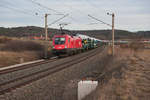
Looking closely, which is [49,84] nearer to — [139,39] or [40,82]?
[40,82]

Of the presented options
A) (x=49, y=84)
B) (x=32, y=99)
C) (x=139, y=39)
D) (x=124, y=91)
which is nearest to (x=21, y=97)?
(x=32, y=99)

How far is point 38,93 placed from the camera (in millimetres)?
9367

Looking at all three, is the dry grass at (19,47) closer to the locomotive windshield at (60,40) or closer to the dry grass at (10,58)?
the dry grass at (10,58)

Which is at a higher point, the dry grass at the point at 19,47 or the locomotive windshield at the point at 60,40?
the locomotive windshield at the point at 60,40

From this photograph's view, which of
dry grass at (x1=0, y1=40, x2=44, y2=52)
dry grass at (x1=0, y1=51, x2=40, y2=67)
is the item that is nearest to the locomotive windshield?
dry grass at (x1=0, y1=51, x2=40, y2=67)

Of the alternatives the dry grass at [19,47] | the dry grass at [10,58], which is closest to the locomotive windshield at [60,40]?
the dry grass at [10,58]

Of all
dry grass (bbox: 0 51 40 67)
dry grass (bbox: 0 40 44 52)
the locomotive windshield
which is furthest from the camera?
dry grass (bbox: 0 40 44 52)

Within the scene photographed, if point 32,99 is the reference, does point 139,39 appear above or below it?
above

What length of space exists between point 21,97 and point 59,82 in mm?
3557

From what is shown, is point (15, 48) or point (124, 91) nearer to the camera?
point (124, 91)

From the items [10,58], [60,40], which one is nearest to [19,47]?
[60,40]

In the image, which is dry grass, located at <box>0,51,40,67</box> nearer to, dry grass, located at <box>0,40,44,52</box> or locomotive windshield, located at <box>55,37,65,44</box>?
locomotive windshield, located at <box>55,37,65,44</box>

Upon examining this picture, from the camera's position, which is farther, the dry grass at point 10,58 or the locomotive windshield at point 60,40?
the locomotive windshield at point 60,40

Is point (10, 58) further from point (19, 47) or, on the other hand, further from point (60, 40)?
point (19, 47)
